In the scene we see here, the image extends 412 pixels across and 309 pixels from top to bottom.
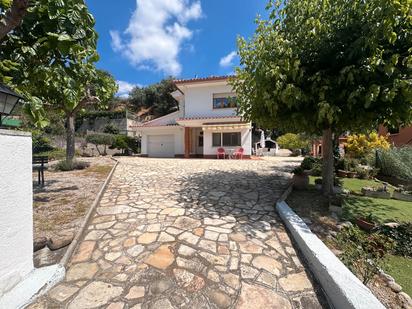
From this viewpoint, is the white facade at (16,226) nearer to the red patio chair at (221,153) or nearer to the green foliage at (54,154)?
the red patio chair at (221,153)

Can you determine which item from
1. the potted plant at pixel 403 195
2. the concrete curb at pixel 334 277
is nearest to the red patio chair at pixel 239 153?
the potted plant at pixel 403 195

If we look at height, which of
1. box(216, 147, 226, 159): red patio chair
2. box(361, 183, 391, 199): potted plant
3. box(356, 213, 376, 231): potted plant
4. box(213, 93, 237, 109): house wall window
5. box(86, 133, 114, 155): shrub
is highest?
box(213, 93, 237, 109): house wall window

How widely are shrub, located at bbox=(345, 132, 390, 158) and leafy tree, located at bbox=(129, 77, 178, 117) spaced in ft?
111

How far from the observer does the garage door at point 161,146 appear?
78.3 feet

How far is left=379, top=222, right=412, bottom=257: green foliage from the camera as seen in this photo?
3857 millimetres

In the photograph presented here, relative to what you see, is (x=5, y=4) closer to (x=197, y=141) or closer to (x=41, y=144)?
(x=197, y=141)

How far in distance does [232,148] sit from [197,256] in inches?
675

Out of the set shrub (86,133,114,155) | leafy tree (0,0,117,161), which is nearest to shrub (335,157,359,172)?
leafy tree (0,0,117,161)

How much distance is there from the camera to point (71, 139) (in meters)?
12.7

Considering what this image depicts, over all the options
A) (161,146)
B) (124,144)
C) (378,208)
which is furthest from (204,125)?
(378,208)

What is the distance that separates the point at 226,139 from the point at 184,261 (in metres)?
17.7

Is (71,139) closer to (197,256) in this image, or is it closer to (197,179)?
(197,179)

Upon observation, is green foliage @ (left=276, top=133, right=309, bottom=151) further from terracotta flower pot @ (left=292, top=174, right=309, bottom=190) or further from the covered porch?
terracotta flower pot @ (left=292, top=174, right=309, bottom=190)

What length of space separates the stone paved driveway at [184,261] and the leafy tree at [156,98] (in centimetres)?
3927
